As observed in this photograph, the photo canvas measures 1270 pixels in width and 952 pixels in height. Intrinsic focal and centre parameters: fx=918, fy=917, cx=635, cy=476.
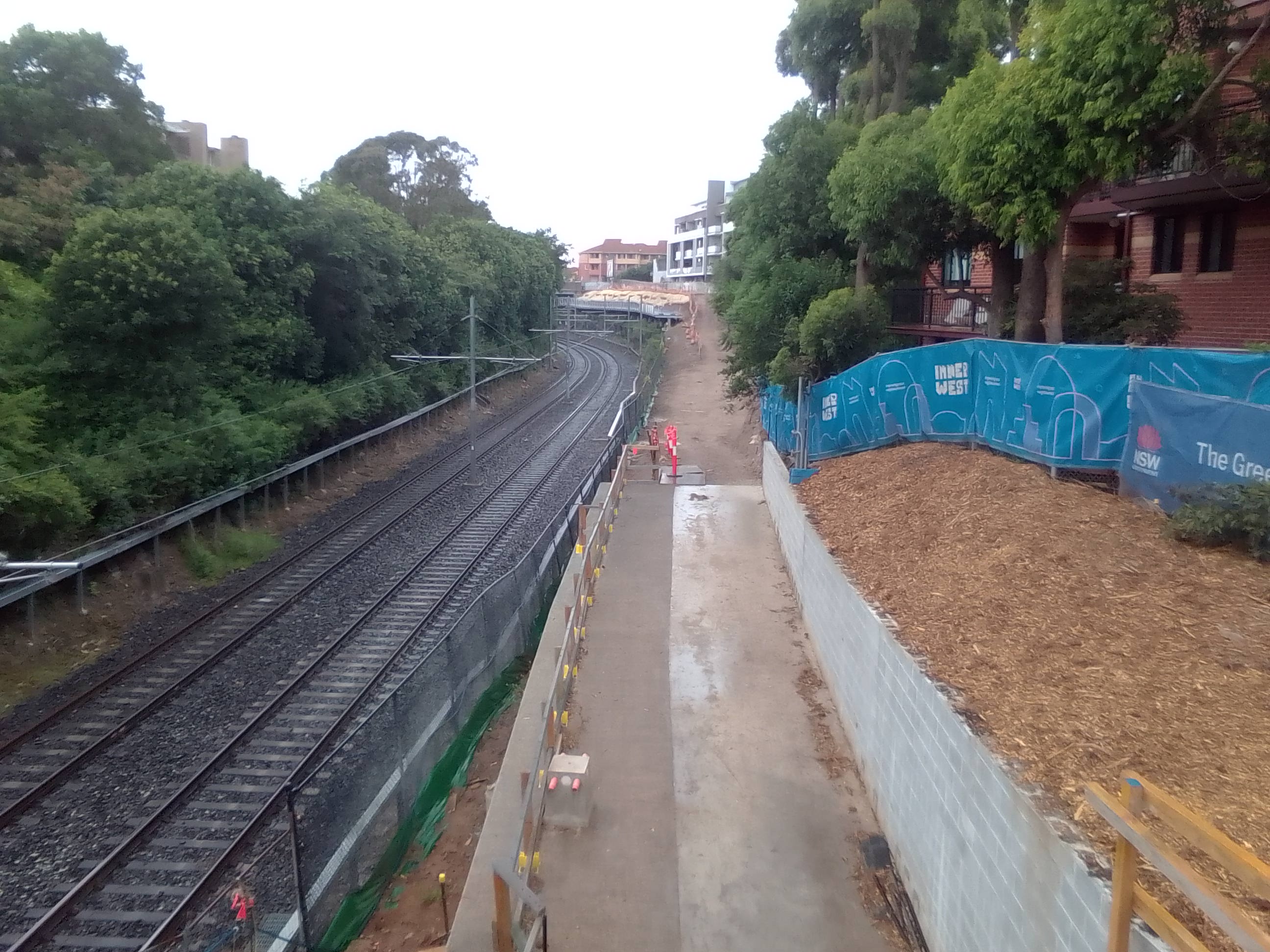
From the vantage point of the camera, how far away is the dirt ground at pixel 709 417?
2614 centimetres

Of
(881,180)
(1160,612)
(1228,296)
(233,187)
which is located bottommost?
(1160,612)

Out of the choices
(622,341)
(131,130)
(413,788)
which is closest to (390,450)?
(131,130)

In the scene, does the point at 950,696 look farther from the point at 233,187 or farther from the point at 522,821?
the point at 233,187

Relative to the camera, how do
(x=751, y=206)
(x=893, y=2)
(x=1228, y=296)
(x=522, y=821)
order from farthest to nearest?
(x=751, y=206)
(x=893, y=2)
(x=1228, y=296)
(x=522, y=821)

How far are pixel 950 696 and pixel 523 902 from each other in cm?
307

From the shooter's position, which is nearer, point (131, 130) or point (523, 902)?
point (523, 902)

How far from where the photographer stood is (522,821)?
6398 millimetres

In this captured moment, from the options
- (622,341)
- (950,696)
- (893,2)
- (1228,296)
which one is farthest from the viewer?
(622,341)

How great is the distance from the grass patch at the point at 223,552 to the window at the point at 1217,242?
1889cm

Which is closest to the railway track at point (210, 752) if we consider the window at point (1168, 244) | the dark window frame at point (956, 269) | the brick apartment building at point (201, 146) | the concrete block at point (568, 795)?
the concrete block at point (568, 795)

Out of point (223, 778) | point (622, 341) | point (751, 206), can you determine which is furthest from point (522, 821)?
point (622, 341)

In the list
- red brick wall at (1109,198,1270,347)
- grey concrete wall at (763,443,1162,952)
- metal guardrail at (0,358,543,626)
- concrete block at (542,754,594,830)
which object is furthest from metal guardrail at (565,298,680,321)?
concrete block at (542,754,594,830)

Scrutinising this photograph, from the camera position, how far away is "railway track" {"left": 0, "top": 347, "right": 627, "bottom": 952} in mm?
8398

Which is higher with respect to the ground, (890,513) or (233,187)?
(233,187)
